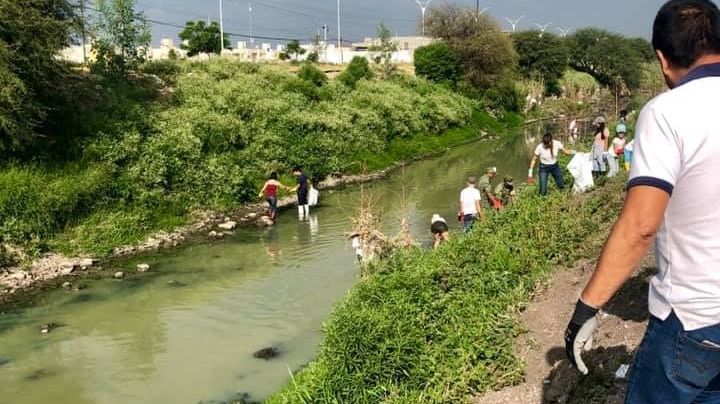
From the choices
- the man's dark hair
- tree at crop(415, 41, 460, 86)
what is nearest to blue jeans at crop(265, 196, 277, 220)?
the man's dark hair

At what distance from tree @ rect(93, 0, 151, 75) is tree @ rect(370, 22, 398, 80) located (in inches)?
971

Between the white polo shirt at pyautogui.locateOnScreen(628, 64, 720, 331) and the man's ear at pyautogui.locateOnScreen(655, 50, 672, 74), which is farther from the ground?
the man's ear at pyautogui.locateOnScreen(655, 50, 672, 74)

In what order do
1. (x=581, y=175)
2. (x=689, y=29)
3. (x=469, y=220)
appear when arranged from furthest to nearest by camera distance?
(x=581, y=175) < (x=469, y=220) < (x=689, y=29)

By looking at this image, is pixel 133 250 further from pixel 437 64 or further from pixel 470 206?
pixel 437 64

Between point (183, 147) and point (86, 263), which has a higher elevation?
point (183, 147)

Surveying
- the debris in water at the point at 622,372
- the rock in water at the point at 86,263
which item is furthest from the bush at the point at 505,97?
the debris in water at the point at 622,372

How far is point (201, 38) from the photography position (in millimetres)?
56781

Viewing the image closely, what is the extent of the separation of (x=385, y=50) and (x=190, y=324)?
4438cm

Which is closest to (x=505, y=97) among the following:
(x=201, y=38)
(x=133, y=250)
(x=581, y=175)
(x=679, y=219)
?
(x=201, y=38)

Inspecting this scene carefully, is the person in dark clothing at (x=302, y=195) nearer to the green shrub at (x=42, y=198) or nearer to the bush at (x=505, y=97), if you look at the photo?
the green shrub at (x=42, y=198)

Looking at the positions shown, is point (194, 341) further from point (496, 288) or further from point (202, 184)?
point (202, 184)

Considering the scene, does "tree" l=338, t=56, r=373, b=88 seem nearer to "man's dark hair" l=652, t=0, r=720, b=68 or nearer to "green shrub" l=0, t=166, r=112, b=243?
"green shrub" l=0, t=166, r=112, b=243

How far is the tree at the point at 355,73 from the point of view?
4256 cm

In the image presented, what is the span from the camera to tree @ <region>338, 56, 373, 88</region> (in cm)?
4256
